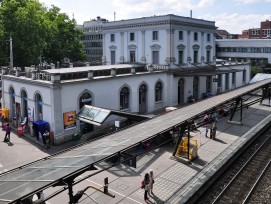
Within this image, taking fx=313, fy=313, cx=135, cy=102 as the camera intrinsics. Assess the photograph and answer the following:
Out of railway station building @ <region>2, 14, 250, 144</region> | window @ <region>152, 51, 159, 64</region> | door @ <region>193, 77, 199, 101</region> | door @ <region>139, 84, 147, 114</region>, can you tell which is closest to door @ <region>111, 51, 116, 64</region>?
railway station building @ <region>2, 14, 250, 144</region>

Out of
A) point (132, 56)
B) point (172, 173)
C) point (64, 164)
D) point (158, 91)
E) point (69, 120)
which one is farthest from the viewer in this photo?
point (132, 56)

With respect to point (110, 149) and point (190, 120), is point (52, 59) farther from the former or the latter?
point (110, 149)

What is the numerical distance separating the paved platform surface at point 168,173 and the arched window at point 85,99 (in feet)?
12.0

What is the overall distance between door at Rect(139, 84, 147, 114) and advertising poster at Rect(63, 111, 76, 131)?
9.44 metres

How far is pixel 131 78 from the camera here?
32.1m

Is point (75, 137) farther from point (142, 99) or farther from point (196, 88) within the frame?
point (196, 88)

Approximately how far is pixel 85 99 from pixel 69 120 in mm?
2422

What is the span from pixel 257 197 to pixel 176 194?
166 inches

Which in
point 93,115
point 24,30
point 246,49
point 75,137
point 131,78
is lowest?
point 75,137

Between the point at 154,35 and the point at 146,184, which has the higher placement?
the point at 154,35

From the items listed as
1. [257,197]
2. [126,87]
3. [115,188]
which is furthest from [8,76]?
[257,197]

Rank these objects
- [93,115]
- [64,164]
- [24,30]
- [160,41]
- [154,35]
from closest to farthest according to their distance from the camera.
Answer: [64,164], [93,115], [160,41], [154,35], [24,30]

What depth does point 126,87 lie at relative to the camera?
31.9m

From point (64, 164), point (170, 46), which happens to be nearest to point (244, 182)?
point (64, 164)
